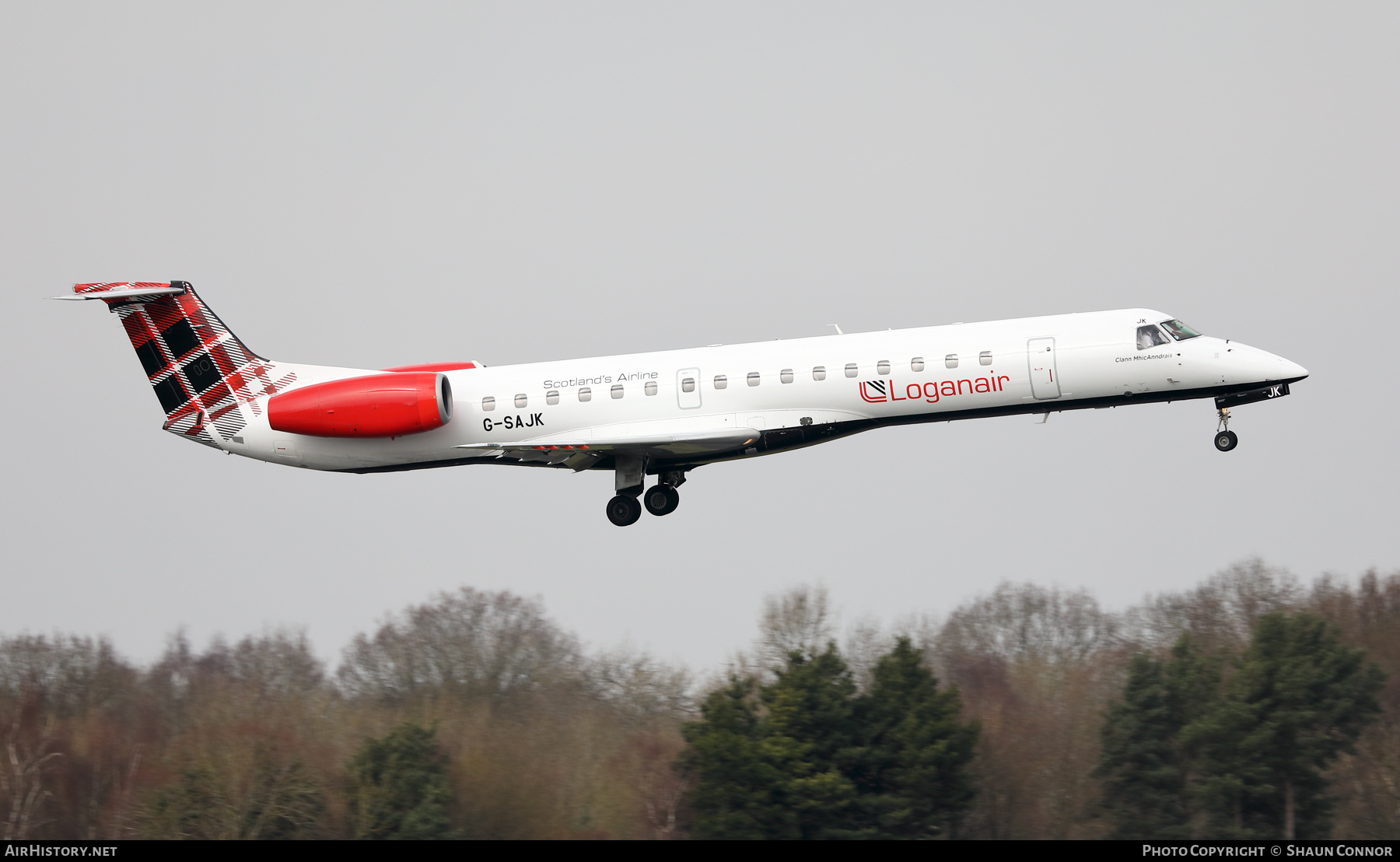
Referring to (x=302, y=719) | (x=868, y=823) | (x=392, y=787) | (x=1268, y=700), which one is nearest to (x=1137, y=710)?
(x=1268, y=700)

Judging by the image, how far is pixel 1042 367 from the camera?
3566 centimetres

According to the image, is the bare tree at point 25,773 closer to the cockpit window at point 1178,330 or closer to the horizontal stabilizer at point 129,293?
the horizontal stabilizer at point 129,293

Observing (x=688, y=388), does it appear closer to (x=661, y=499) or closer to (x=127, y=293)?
(x=661, y=499)

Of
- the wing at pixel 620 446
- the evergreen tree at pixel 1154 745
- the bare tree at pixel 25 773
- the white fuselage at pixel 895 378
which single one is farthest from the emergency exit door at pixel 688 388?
the bare tree at pixel 25 773

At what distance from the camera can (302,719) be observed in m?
49.3

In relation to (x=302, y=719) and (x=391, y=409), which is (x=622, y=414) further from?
(x=302, y=719)

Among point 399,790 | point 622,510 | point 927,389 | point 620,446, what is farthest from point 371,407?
point 927,389

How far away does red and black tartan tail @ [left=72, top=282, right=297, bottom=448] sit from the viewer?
4019 centimetres

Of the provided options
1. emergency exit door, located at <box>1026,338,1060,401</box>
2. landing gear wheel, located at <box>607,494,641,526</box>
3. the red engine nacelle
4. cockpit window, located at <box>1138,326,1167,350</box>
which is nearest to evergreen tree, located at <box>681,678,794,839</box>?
landing gear wheel, located at <box>607,494,641,526</box>

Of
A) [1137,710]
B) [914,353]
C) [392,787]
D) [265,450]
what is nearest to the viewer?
[914,353]

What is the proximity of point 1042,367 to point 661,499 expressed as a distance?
32.6 feet

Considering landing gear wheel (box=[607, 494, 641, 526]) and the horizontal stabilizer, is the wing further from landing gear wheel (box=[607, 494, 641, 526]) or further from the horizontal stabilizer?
the horizontal stabilizer

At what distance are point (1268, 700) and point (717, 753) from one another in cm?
1521

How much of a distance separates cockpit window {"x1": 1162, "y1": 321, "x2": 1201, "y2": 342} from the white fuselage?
6.6 inches
